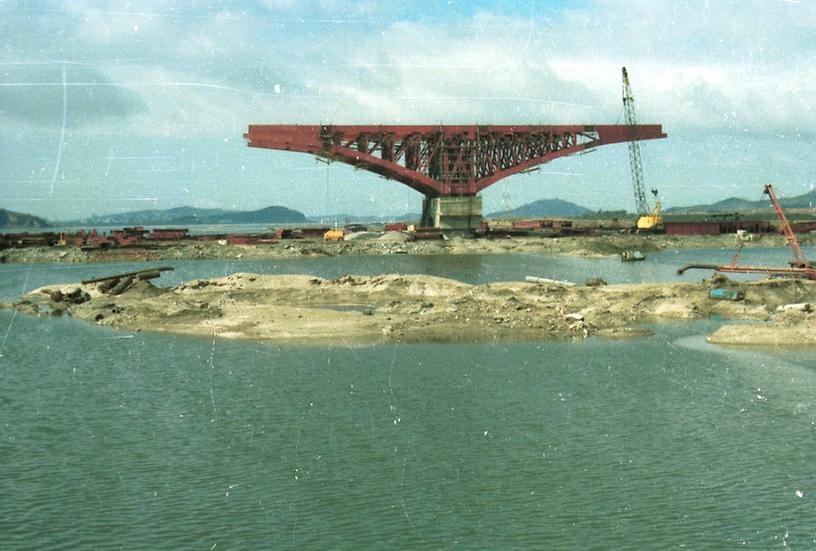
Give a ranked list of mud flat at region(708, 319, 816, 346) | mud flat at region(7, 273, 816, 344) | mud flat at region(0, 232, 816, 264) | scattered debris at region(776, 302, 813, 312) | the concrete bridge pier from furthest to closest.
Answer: the concrete bridge pier < mud flat at region(0, 232, 816, 264) < scattered debris at region(776, 302, 813, 312) < mud flat at region(7, 273, 816, 344) < mud flat at region(708, 319, 816, 346)

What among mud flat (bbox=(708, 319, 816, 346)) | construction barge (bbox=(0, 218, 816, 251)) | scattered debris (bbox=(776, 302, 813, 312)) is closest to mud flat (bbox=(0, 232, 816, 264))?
construction barge (bbox=(0, 218, 816, 251))

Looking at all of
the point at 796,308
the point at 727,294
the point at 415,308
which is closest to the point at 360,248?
the point at 415,308

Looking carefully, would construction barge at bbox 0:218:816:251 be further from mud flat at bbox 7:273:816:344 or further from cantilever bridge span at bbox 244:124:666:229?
mud flat at bbox 7:273:816:344

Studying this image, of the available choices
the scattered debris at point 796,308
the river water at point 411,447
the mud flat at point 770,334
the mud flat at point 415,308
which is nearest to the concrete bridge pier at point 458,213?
the mud flat at point 415,308

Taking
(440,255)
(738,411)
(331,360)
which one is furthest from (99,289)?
(440,255)

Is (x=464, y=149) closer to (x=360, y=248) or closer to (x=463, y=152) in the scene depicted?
(x=463, y=152)

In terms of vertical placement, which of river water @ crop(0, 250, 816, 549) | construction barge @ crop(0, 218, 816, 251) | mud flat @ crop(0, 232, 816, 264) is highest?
construction barge @ crop(0, 218, 816, 251)
